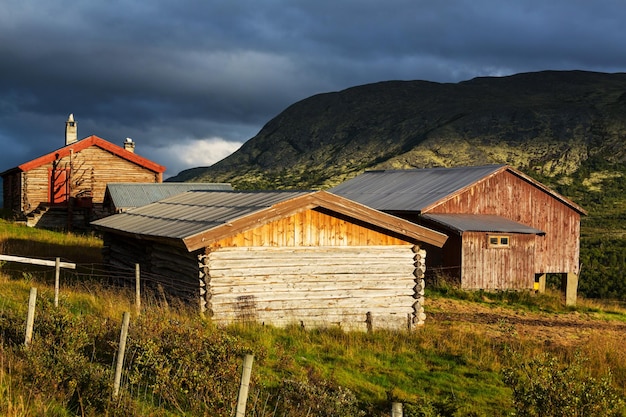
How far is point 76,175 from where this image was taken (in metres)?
46.3

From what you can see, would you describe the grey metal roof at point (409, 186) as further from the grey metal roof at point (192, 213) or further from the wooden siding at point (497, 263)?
the grey metal roof at point (192, 213)

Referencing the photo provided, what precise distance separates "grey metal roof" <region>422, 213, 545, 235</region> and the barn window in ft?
1.38

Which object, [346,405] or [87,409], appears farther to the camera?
[346,405]

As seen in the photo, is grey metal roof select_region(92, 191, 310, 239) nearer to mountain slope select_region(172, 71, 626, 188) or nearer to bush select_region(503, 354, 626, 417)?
bush select_region(503, 354, 626, 417)

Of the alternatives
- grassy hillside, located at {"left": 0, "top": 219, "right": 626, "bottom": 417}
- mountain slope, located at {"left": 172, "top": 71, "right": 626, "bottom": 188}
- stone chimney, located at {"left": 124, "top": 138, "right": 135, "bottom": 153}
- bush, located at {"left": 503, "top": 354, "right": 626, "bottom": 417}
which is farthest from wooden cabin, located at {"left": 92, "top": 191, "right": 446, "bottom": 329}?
mountain slope, located at {"left": 172, "top": 71, "right": 626, "bottom": 188}

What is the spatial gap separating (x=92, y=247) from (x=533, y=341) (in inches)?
840

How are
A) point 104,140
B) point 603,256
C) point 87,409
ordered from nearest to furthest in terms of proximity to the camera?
1. point 87,409
2. point 104,140
3. point 603,256

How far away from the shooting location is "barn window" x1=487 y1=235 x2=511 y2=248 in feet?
101

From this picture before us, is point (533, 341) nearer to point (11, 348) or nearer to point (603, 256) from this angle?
point (11, 348)

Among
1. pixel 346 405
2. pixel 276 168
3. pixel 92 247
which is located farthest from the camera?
pixel 276 168

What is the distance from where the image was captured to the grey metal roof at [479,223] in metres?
30.1

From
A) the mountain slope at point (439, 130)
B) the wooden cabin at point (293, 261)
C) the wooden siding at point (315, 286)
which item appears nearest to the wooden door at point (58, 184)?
the wooden cabin at point (293, 261)

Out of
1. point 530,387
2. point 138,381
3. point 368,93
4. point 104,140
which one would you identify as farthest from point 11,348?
point 368,93

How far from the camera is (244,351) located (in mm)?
12867
